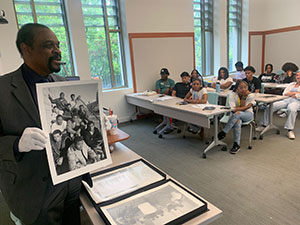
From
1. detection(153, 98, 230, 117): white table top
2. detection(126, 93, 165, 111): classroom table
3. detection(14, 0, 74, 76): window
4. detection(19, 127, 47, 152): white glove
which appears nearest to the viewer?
detection(19, 127, 47, 152): white glove

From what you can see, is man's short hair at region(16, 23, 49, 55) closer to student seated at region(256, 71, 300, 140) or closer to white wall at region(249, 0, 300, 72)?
student seated at region(256, 71, 300, 140)

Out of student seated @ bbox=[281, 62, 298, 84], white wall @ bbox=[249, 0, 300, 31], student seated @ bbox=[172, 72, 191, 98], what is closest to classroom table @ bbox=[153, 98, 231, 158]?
student seated @ bbox=[172, 72, 191, 98]

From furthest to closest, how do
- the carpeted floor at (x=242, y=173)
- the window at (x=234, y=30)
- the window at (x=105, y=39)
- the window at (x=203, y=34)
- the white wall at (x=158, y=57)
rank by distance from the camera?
1. the window at (x=234, y=30)
2. the window at (x=203, y=34)
3. the white wall at (x=158, y=57)
4. the window at (x=105, y=39)
5. the carpeted floor at (x=242, y=173)

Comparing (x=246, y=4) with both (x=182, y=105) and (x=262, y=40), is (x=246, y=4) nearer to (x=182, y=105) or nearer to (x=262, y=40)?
(x=262, y=40)

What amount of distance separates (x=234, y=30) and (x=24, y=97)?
7786 millimetres

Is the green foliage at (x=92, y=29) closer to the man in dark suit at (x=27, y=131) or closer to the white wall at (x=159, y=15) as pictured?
the white wall at (x=159, y=15)

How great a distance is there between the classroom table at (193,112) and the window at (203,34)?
11.2 ft

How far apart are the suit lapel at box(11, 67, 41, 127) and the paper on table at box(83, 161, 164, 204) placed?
532 millimetres

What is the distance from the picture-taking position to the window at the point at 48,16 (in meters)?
4.02

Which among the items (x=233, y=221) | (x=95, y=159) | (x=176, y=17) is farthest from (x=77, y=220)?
(x=176, y=17)

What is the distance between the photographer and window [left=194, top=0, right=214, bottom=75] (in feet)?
21.2

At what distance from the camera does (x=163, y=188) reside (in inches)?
46.5

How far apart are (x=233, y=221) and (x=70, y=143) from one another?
1.66 m

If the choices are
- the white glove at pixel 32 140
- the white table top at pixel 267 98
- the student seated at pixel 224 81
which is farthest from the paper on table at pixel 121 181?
the student seated at pixel 224 81
